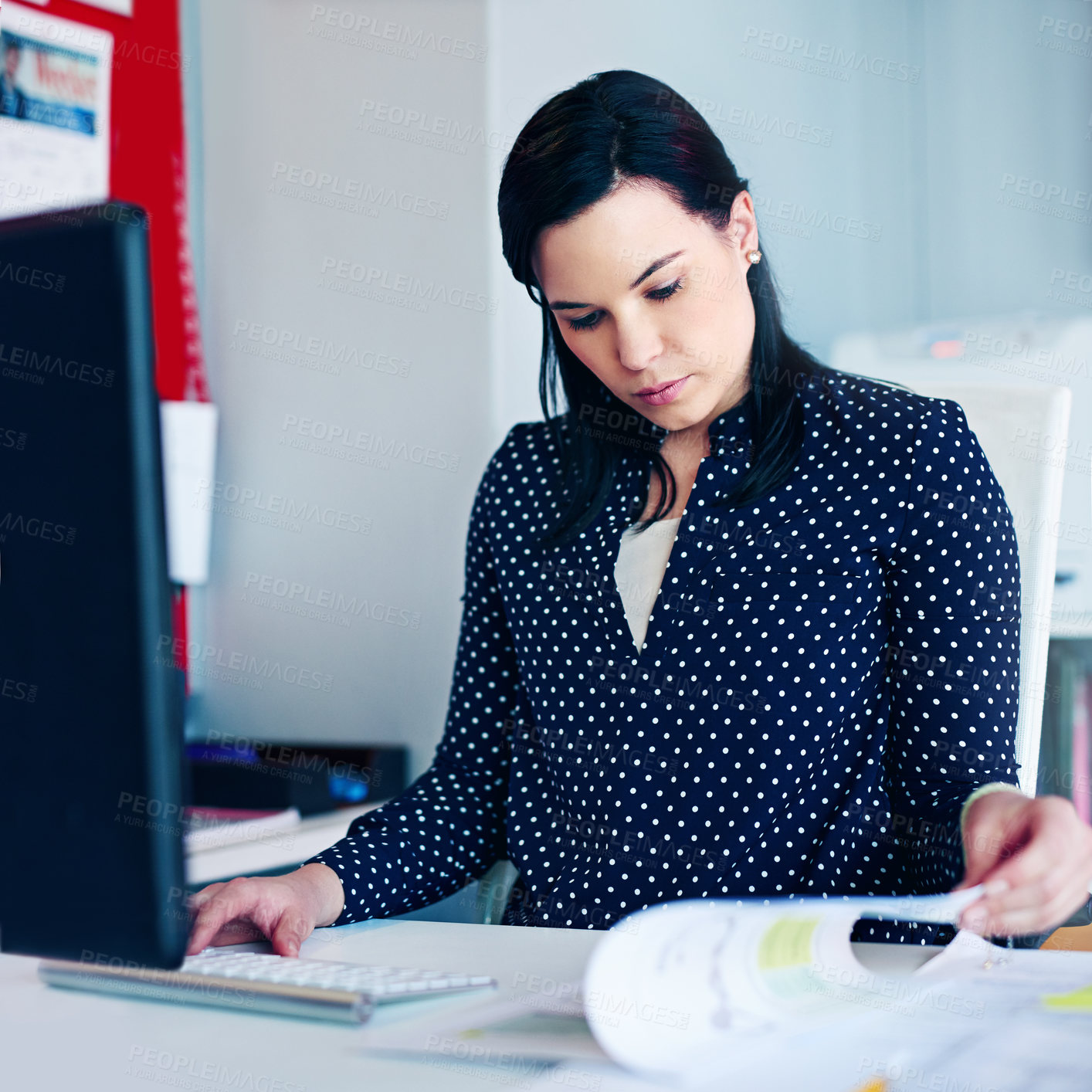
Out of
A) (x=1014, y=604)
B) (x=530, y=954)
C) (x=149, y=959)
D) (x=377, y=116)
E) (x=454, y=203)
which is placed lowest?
(x=530, y=954)

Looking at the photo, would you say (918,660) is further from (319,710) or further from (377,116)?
(377,116)

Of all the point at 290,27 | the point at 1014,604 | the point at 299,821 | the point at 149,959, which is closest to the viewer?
the point at 149,959

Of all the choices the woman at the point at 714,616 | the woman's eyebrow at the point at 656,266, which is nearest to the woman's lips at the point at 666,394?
the woman at the point at 714,616

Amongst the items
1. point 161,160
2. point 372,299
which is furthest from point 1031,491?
point 161,160

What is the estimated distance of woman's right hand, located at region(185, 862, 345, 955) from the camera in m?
0.77

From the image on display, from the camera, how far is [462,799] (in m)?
1.15

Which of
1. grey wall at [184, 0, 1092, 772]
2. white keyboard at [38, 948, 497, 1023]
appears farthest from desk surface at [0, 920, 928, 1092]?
grey wall at [184, 0, 1092, 772]

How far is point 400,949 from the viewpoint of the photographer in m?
0.80

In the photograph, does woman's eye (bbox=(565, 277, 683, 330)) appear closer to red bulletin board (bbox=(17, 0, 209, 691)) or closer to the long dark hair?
the long dark hair

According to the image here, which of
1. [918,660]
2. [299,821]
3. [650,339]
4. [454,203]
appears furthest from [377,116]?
[918,660]

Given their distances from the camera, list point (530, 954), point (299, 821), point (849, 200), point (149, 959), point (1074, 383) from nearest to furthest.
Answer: point (149, 959) < point (530, 954) < point (299, 821) < point (1074, 383) < point (849, 200)

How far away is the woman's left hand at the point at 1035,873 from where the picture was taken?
613 millimetres

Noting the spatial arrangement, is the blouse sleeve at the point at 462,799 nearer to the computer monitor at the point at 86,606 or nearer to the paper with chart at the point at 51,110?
the computer monitor at the point at 86,606

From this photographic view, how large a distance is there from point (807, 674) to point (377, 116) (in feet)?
3.58
